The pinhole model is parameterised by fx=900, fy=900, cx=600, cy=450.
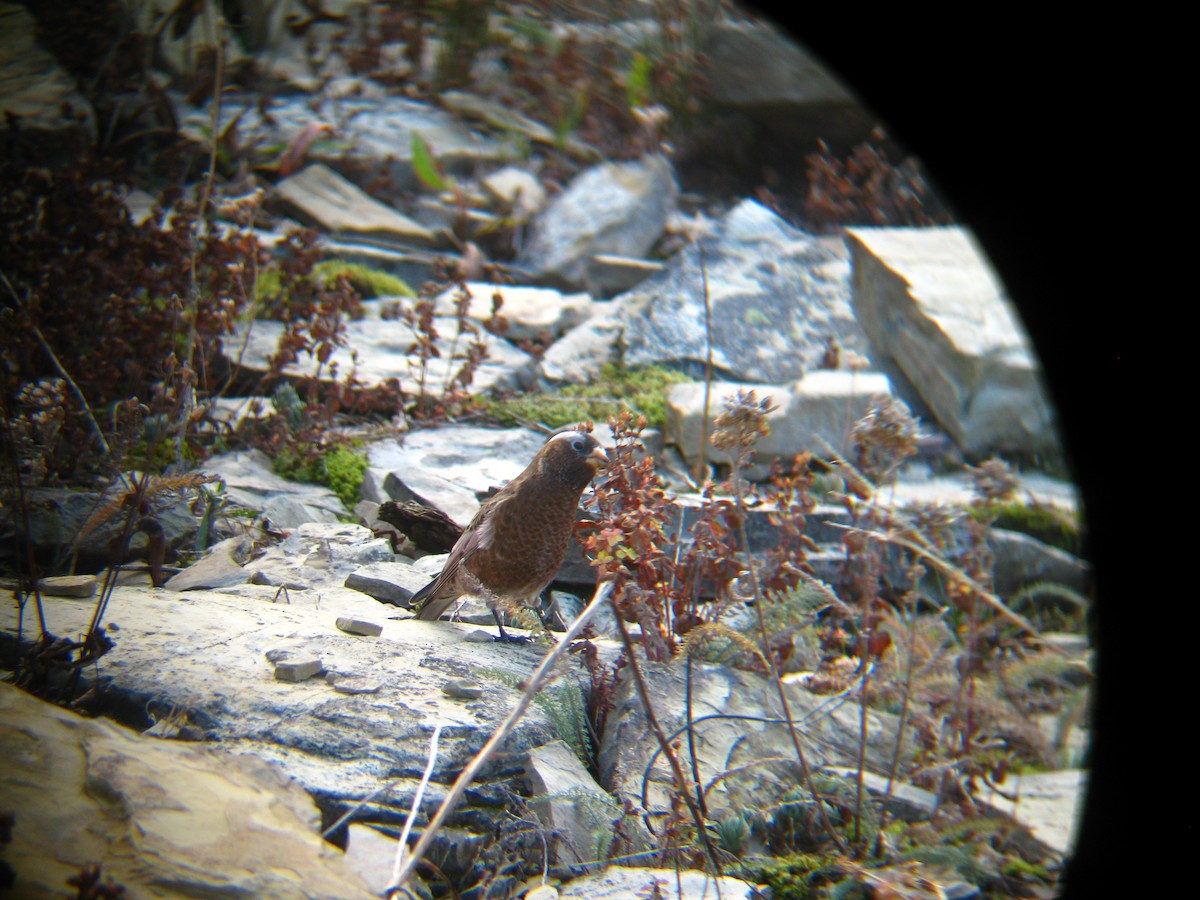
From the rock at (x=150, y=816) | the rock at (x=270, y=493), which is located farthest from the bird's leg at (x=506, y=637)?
the rock at (x=150, y=816)

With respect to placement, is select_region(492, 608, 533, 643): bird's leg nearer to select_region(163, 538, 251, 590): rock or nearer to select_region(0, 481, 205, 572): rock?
select_region(163, 538, 251, 590): rock

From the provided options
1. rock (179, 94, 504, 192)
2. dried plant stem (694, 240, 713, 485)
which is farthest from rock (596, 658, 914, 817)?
rock (179, 94, 504, 192)

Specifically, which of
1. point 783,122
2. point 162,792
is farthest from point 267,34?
point 162,792

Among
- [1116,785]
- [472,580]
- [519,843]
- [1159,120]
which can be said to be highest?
[1159,120]

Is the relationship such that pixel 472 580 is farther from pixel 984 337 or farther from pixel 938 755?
pixel 984 337

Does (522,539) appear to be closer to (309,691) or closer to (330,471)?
(309,691)

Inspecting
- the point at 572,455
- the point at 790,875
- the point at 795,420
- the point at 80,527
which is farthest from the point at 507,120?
the point at 790,875

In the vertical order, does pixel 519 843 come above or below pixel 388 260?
below
